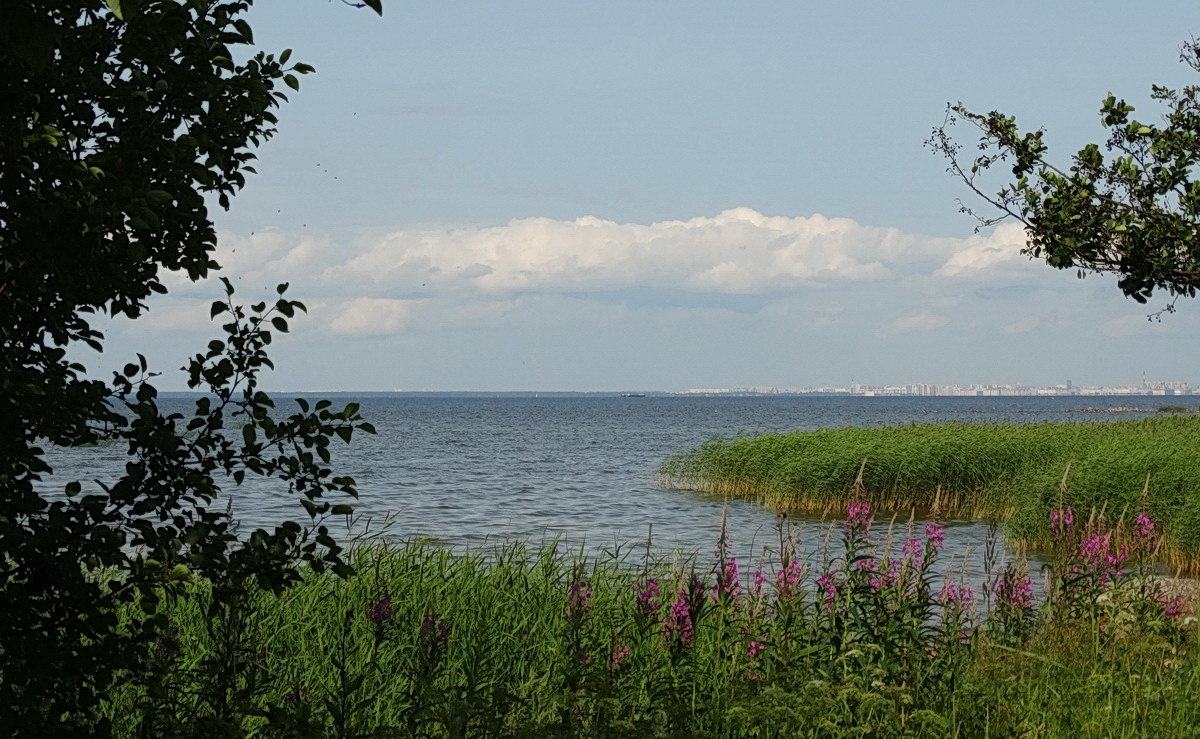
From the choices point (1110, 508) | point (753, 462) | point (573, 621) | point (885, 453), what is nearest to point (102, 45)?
point (573, 621)

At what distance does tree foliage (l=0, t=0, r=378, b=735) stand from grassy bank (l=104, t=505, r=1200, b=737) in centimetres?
37

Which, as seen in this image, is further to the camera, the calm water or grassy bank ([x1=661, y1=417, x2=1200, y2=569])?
the calm water

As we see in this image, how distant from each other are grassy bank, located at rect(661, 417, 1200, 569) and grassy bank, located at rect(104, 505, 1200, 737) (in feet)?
33.7

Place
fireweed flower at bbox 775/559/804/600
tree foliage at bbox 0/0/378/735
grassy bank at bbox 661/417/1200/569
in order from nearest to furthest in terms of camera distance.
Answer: tree foliage at bbox 0/0/378/735 → fireweed flower at bbox 775/559/804/600 → grassy bank at bbox 661/417/1200/569

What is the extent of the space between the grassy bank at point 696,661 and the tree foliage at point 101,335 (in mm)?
366

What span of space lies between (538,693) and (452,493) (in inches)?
1107

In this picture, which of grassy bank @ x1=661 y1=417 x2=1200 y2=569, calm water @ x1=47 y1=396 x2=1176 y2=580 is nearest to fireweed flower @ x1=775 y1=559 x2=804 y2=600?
calm water @ x1=47 y1=396 x2=1176 y2=580

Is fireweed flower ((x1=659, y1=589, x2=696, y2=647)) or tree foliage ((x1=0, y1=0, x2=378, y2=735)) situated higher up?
tree foliage ((x1=0, y1=0, x2=378, y2=735))

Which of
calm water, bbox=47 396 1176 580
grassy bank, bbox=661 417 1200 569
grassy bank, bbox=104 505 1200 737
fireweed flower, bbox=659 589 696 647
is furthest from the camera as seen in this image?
calm water, bbox=47 396 1176 580

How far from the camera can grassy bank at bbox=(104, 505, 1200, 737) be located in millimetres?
4961

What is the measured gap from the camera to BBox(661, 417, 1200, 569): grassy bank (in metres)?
19.1

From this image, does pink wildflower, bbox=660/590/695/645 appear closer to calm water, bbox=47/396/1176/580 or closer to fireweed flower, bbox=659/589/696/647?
fireweed flower, bbox=659/589/696/647

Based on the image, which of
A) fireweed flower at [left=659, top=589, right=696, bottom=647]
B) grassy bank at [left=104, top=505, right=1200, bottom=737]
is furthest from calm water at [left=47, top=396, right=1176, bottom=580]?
fireweed flower at [left=659, top=589, right=696, bottom=647]

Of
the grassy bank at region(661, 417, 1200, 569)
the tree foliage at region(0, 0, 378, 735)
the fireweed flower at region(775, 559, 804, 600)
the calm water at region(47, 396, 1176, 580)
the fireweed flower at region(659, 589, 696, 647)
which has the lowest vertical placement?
the calm water at region(47, 396, 1176, 580)
